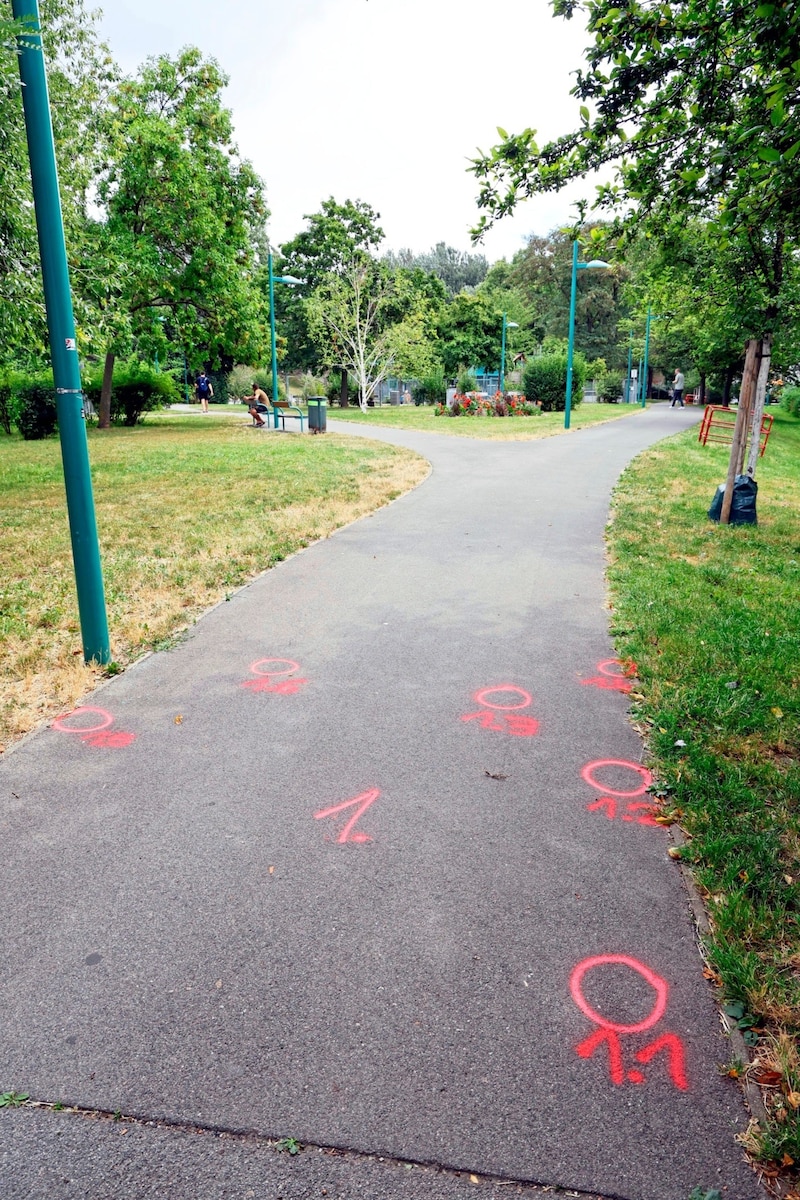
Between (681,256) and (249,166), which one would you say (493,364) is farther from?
(681,256)

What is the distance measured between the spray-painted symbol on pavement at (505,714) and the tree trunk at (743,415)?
6.26 metres

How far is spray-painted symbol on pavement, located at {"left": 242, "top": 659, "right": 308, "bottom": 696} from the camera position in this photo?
509cm

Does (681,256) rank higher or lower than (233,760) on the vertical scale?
higher

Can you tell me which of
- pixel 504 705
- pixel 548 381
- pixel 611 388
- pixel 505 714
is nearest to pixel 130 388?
pixel 548 381

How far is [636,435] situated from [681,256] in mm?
15192

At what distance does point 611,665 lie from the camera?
5.49 metres

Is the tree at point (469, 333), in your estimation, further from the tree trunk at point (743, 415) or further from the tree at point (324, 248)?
the tree trunk at point (743, 415)

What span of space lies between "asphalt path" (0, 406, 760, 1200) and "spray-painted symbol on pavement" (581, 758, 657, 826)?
1 centimetres

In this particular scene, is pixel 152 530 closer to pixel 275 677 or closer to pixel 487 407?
pixel 275 677

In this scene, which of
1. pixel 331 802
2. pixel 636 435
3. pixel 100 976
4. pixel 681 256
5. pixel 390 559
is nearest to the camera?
pixel 100 976

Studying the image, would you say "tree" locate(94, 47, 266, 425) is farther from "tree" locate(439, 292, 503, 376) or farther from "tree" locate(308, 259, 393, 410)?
"tree" locate(439, 292, 503, 376)

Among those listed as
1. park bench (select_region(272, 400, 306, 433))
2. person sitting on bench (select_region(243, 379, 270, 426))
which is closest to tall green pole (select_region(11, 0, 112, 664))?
park bench (select_region(272, 400, 306, 433))

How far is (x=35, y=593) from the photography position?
6.99 meters

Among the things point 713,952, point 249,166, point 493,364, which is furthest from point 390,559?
point 493,364
